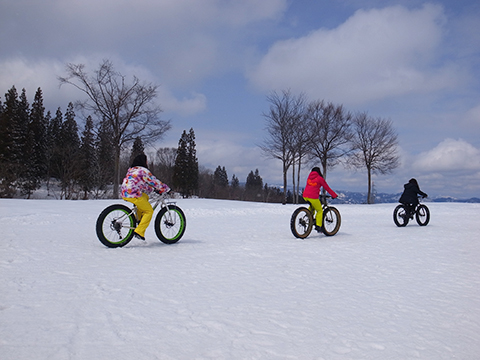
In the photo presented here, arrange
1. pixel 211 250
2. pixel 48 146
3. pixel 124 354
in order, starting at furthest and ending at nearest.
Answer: pixel 48 146
pixel 211 250
pixel 124 354

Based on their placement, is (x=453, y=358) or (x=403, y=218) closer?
(x=453, y=358)

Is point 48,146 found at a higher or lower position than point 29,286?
higher

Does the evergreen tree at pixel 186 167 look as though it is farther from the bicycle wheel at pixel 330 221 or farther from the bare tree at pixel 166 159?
the bicycle wheel at pixel 330 221

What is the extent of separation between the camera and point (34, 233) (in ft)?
29.0

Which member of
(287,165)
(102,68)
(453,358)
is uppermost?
(102,68)

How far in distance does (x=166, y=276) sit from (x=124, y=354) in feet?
7.49

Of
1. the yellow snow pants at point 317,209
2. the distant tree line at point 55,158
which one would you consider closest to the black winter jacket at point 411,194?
the yellow snow pants at point 317,209

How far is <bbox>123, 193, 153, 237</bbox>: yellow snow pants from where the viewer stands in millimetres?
7184

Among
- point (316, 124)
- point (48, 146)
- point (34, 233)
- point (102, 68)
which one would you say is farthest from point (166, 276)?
point (48, 146)

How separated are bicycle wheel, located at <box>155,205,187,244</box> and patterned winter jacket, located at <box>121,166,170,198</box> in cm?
65

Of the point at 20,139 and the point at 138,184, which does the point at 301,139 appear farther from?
the point at 20,139

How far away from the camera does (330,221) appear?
9.70m

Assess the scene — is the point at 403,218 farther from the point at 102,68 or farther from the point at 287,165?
the point at 102,68

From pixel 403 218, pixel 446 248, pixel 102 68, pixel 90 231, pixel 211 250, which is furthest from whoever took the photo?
pixel 102 68
